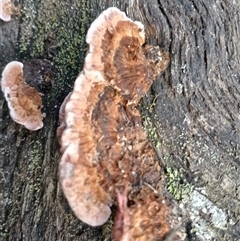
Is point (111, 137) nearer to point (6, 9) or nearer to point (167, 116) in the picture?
point (167, 116)

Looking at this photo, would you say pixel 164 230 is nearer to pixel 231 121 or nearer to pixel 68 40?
pixel 231 121

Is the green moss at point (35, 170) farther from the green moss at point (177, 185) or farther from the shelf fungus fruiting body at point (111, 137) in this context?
the green moss at point (177, 185)

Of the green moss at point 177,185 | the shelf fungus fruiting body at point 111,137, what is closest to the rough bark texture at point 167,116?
the green moss at point 177,185

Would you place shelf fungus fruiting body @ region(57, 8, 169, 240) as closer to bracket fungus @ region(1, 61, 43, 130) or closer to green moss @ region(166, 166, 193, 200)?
green moss @ region(166, 166, 193, 200)

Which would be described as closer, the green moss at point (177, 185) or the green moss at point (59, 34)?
the green moss at point (177, 185)

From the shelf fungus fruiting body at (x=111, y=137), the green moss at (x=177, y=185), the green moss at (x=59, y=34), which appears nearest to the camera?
the shelf fungus fruiting body at (x=111, y=137)

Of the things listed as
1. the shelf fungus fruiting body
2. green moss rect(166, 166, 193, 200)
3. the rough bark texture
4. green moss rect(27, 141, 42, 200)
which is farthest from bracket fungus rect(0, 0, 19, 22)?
green moss rect(166, 166, 193, 200)

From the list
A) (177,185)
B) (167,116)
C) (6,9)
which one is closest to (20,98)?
(6,9)
